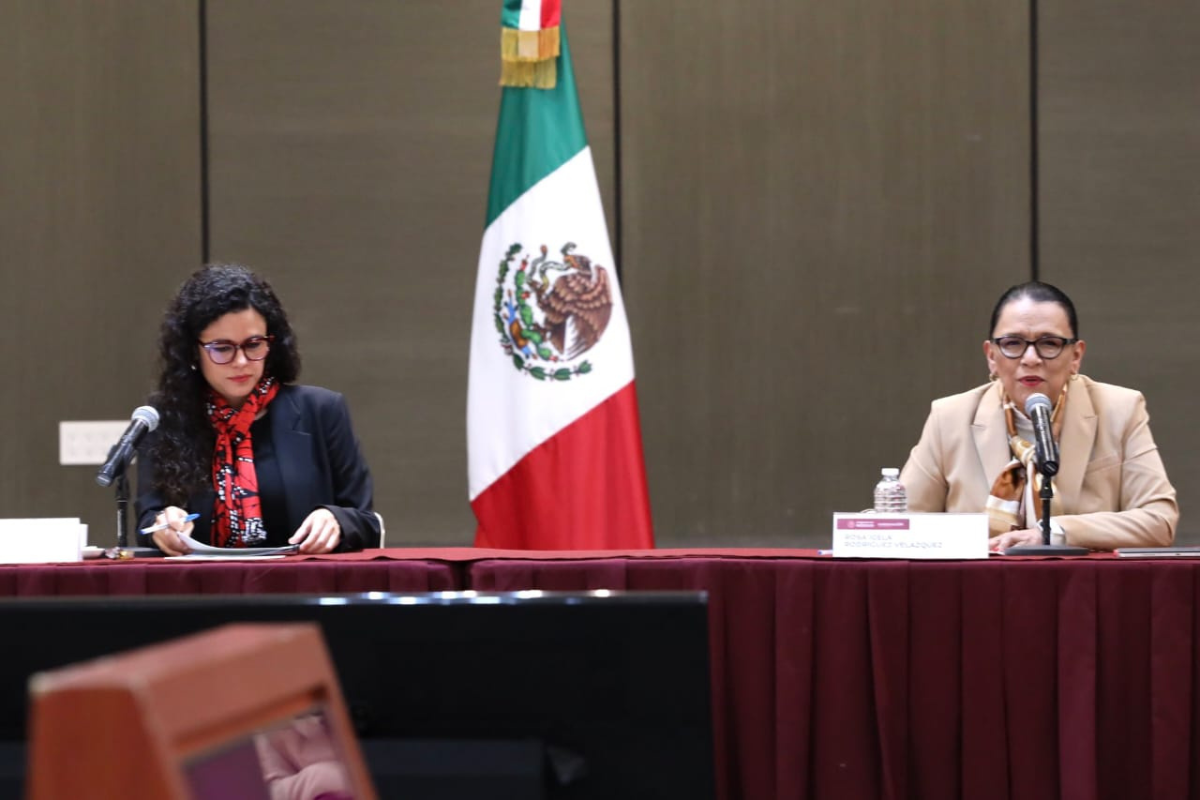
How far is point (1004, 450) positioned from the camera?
3.16m

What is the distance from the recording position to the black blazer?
3023 mm

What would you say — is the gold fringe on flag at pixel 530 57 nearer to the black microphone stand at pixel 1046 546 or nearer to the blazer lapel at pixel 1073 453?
the blazer lapel at pixel 1073 453

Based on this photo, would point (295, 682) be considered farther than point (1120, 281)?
No

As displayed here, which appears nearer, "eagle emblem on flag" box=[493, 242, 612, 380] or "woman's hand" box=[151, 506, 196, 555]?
"woman's hand" box=[151, 506, 196, 555]

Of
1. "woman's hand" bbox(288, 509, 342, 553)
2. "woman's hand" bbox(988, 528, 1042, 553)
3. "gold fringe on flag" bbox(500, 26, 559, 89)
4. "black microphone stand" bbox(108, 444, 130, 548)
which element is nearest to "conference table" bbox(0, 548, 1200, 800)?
"woman's hand" bbox(988, 528, 1042, 553)

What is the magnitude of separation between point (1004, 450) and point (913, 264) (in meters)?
1.59

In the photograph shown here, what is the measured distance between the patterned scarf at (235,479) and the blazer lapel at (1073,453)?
73.6 inches

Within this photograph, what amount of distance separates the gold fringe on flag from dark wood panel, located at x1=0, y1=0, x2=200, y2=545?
131 cm

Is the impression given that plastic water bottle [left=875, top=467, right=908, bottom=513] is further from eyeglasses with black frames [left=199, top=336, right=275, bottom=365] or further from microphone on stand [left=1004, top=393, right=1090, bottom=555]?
eyeglasses with black frames [left=199, top=336, right=275, bottom=365]

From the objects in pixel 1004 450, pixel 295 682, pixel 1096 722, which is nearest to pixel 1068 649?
pixel 1096 722

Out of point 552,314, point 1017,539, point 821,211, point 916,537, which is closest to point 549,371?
point 552,314

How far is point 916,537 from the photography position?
2.39 metres

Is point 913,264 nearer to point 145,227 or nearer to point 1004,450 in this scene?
point 1004,450

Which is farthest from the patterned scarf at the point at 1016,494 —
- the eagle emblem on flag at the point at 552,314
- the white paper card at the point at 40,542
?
the white paper card at the point at 40,542
